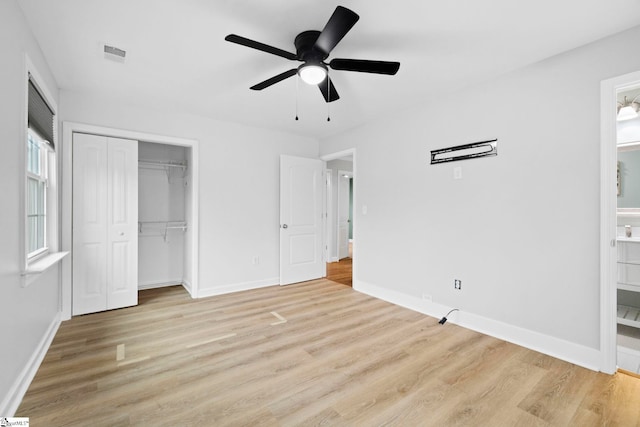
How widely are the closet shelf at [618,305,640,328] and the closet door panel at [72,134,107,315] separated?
244 inches

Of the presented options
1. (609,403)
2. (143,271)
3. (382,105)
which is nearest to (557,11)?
(382,105)

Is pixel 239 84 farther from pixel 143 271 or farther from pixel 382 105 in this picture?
pixel 143 271

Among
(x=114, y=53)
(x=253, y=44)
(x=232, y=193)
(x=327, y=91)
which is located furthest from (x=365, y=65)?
(x=232, y=193)

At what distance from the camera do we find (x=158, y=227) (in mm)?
4473

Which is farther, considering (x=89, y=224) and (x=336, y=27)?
(x=89, y=224)

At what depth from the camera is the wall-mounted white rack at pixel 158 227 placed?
14.3 feet

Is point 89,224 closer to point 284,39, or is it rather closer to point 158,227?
point 158,227

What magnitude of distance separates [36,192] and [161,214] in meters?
1.90

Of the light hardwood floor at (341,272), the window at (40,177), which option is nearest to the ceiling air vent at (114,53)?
the window at (40,177)

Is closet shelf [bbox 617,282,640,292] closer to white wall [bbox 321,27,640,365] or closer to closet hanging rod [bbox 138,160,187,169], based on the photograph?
white wall [bbox 321,27,640,365]

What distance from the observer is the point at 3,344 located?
1.62 meters

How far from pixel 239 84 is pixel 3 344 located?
267 cm

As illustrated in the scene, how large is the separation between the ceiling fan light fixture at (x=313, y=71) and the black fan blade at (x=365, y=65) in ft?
0.26

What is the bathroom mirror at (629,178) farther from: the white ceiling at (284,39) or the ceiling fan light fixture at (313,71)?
the ceiling fan light fixture at (313,71)
